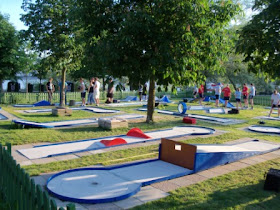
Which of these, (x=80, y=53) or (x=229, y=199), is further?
(x=80, y=53)

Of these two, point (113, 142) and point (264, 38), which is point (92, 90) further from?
point (264, 38)

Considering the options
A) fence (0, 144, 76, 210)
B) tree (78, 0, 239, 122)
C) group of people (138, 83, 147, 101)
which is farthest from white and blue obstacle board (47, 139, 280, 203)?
group of people (138, 83, 147, 101)

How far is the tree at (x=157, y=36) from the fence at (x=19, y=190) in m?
6.18

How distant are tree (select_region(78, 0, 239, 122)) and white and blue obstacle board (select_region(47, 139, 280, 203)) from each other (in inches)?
157

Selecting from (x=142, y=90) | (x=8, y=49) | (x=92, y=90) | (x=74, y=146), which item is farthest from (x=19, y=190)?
(x=8, y=49)

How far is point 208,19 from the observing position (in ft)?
32.8

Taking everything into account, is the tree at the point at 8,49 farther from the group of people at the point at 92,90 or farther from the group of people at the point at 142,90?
the group of people at the point at 142,90

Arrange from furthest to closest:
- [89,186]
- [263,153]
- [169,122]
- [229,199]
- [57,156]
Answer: [169,122], [263,153], [57,156], [89,186], [229,199]

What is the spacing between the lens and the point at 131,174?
215 inches

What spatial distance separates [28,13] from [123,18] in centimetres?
862

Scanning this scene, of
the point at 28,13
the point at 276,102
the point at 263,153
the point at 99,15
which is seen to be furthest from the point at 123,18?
the point at 276,102

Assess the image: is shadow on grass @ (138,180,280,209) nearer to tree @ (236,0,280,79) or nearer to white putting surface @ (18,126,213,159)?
tree @ (236,0,280,79)

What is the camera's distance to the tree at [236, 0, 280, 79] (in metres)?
4.80

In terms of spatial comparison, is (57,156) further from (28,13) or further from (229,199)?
(28,13)
